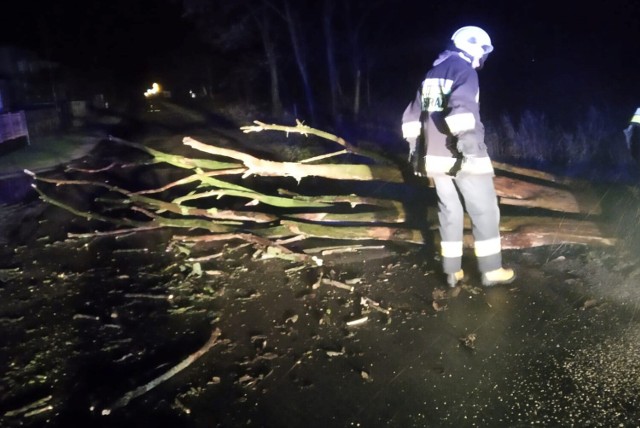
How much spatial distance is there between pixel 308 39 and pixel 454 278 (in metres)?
24.5

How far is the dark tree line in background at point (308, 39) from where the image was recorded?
2297 centimetres

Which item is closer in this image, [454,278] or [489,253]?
[489,253]

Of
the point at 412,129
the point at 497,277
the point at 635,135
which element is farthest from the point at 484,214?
the point at 635,135

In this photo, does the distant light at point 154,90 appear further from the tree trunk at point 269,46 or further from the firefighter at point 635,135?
the firefighter at point 635,135

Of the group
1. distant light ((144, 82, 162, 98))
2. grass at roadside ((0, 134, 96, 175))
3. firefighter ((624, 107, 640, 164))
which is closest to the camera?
firefighter ((624, 107, 640, 164))

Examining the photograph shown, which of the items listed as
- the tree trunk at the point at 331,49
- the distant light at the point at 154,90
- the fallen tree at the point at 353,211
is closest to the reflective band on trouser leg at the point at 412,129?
the fallen tree at the point at 353,211

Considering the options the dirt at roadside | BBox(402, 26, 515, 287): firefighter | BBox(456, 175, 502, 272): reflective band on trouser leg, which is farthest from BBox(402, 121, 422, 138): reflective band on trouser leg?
the dirt at roadside

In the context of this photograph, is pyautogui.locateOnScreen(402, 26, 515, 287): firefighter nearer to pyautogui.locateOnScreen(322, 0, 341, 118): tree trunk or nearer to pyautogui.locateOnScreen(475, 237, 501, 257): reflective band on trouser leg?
pyautogui.locateOnScreen(475, 237, 501, 257): reflective band on trouser leg

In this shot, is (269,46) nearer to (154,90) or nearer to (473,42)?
(473,42)

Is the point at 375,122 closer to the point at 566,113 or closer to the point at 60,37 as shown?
the point at 566,113

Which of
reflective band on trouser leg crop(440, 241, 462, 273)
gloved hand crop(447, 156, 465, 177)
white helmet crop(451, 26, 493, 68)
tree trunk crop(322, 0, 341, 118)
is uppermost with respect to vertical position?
tree trunk crop(322, 0, 341, 118)

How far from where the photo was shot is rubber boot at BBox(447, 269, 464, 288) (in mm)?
4082

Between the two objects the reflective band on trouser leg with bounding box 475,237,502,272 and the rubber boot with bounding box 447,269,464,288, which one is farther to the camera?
the rubber boot with bounding box 447,269,464,288

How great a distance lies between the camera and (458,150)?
3.66m
